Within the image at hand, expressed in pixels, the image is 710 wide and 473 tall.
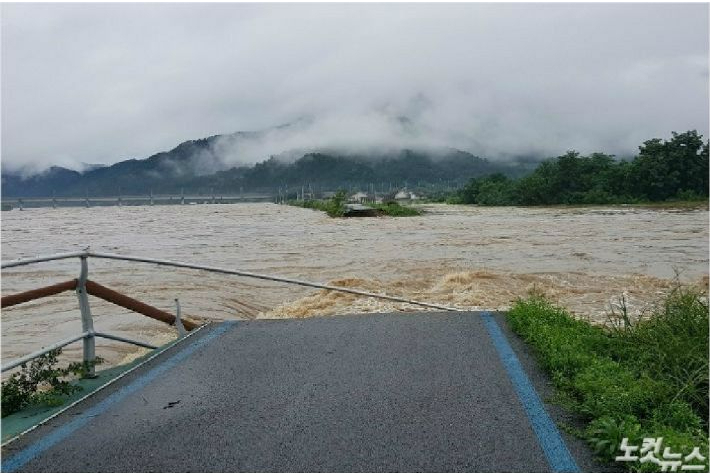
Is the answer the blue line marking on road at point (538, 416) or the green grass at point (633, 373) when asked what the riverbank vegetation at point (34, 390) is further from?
the green grass at point (633, 373)

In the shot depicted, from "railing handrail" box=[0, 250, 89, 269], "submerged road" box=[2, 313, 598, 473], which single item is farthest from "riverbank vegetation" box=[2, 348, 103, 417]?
"railing handrail" box=[0, 250, 89, 269]

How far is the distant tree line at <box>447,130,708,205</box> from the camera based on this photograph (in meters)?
62.6

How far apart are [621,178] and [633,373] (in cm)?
7039

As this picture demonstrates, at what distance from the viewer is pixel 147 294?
1598cm

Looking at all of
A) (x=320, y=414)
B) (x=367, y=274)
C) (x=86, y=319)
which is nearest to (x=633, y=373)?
(x=320, y=414)

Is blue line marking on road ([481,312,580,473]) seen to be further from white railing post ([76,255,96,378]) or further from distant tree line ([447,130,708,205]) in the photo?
distant tree line ([447,130,708,205])

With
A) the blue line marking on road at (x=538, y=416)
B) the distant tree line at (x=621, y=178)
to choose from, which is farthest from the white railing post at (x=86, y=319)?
the distant tree line at (x=621, y=178)

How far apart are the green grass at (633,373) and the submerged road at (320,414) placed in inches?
8.4

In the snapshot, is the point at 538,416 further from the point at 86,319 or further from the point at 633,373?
the point at 86,319

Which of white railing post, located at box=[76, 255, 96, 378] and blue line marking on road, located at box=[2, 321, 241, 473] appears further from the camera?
white railing post, located at box=[76, 255, 96, 378]

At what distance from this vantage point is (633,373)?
496cm

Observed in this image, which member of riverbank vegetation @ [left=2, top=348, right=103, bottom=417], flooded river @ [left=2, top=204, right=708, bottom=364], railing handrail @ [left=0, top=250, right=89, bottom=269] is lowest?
flooded river @ [left=2, top=204, right=708, bottom=364]

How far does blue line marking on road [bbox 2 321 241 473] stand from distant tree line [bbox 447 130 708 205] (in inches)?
2549

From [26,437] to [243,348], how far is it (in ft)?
8.42
